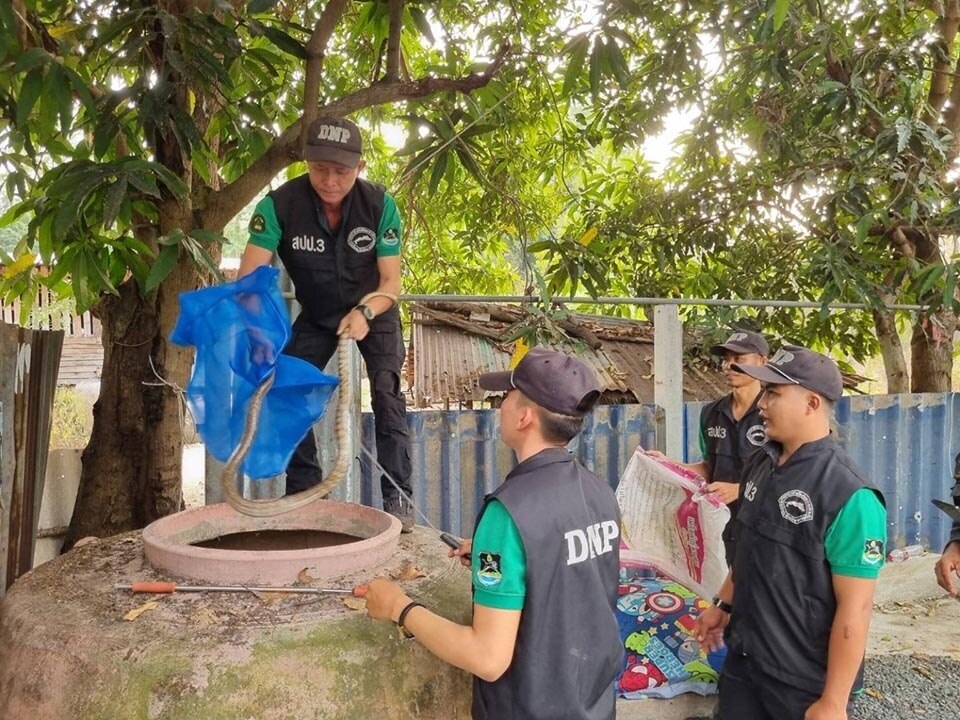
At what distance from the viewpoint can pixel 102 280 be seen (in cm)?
265

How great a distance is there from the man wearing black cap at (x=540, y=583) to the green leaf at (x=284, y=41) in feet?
5.57

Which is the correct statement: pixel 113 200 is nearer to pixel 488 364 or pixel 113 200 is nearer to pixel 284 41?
pixel 284 41

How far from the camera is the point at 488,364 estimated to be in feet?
18.1

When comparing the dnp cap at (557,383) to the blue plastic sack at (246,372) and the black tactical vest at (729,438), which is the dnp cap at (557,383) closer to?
the blue plastic sack at (246,372)

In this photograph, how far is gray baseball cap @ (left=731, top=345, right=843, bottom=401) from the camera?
223cm

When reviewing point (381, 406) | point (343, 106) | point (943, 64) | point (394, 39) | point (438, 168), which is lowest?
point (381, 406)

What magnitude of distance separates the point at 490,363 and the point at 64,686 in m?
3.95

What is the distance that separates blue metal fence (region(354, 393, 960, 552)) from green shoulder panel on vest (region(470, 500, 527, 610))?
7.29 feet

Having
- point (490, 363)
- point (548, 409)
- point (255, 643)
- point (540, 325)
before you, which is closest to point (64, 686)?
point (255, 643)

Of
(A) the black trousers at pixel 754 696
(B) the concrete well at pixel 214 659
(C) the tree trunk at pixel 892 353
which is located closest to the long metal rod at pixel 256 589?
(B) the concrete well at pixel 214 659

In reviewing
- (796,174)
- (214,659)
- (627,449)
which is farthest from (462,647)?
(796,174)

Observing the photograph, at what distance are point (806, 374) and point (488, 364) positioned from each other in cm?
340

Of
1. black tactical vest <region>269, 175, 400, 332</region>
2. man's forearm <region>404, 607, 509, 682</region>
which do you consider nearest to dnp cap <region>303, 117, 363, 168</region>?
black tactical vest <region>269, 175, 400, 332</region>

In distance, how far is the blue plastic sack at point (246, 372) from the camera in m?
2.01
